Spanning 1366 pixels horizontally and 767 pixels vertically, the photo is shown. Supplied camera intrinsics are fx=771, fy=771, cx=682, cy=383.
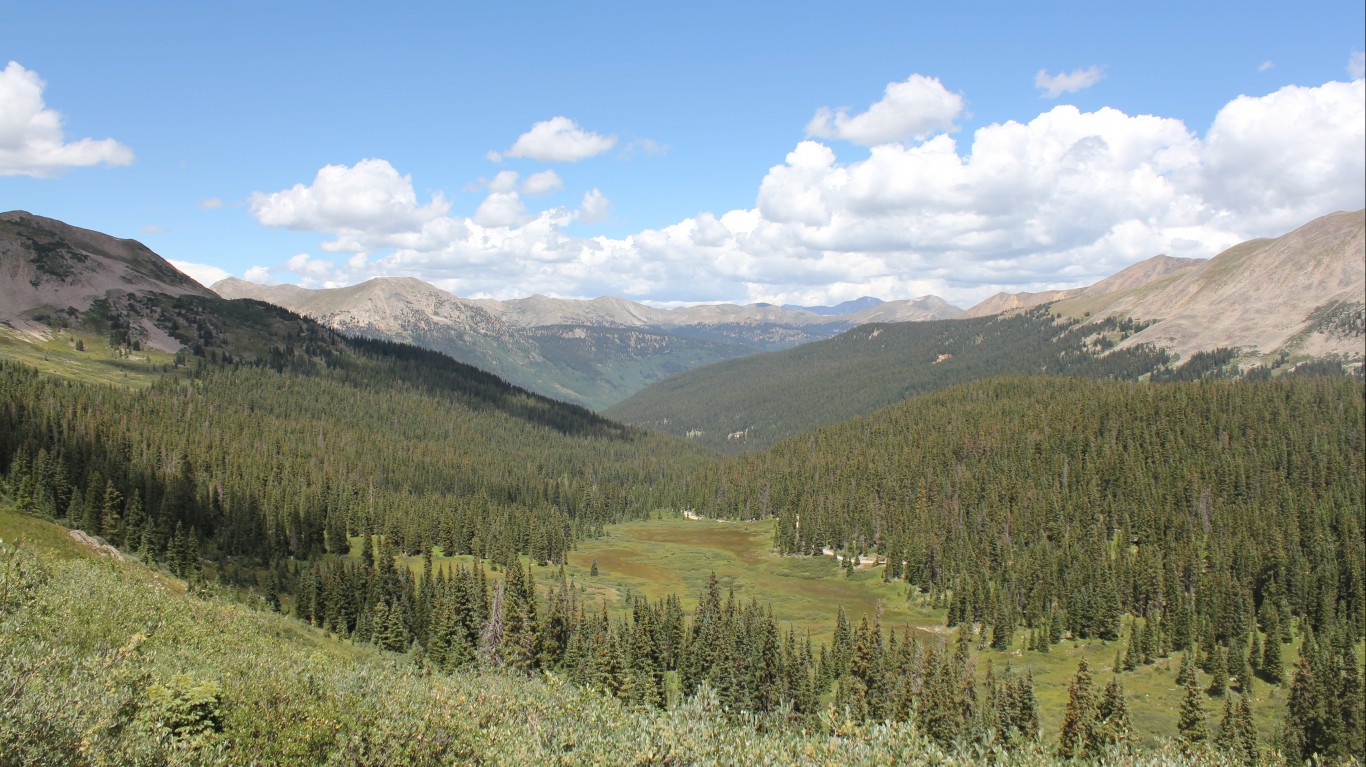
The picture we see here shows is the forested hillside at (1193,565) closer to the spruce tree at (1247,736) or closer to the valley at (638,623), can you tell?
the valley at (638,623)

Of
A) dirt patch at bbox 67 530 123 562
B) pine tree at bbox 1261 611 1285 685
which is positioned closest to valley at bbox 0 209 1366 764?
pine tree at bbox 1261 611 1285 685

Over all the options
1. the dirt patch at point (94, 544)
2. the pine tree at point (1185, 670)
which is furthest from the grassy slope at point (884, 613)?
A: the dirt patch at point (94, 544)

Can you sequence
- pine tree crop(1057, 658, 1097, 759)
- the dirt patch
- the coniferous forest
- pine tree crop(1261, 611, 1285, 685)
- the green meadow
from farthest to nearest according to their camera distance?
pine tree crop(1261, 611, 1285, 685)
the green meadow
the dirt patch
pine tree crop(1057, 658, 1097, 759)
the coniferous forest

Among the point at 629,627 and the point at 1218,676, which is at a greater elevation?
the point at 629,627

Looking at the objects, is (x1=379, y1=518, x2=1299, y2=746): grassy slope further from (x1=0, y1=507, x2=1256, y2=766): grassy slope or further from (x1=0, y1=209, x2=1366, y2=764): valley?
(x1=0, y1=507, x2=1256, y2=766): grassy slope

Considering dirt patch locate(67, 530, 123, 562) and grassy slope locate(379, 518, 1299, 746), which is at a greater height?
dirt patch locate(67, 530, 123, 562)

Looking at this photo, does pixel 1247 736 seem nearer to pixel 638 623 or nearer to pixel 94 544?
pixel 638 623

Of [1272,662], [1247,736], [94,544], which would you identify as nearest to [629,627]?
[94,544]

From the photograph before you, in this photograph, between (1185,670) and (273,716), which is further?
(1185,670)

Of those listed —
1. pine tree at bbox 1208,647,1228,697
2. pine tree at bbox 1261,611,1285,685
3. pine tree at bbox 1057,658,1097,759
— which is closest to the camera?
pine tree at bbox 1057,658,1097,759

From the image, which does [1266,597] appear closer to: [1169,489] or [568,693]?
[1169,489]

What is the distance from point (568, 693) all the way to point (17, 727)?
129ft

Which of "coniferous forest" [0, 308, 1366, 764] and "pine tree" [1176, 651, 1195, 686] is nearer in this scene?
"coniferous forest" [0, 308, 1366, 764]

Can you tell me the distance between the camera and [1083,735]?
78625 mm
